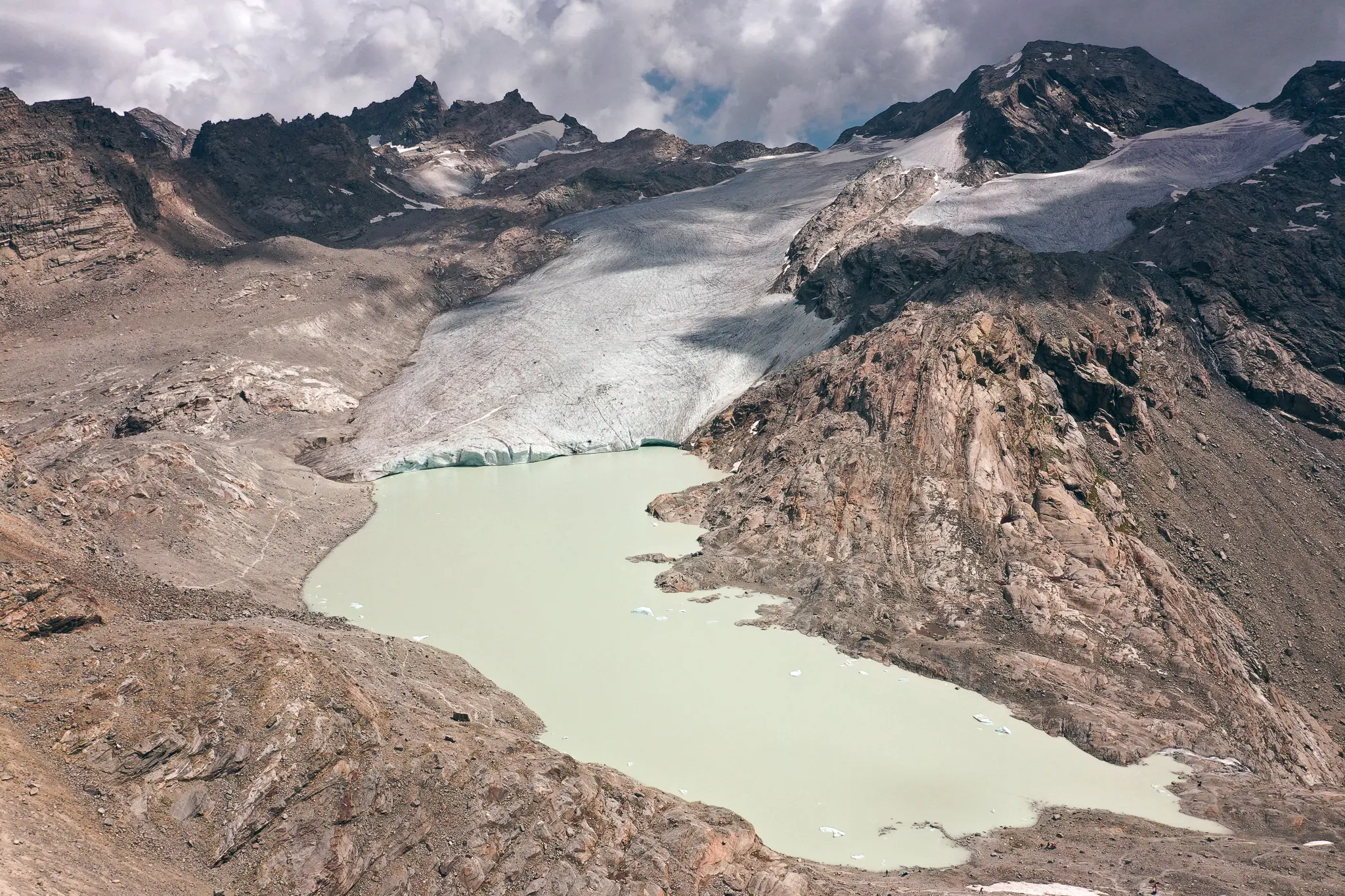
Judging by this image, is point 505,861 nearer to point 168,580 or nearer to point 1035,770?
point 1035,770

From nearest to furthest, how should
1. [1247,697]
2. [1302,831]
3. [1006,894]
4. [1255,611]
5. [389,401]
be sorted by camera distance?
1. [1006,894]
2. [1302,831]
3. [1247,697]
4. [1255,611]
5. [389,401]

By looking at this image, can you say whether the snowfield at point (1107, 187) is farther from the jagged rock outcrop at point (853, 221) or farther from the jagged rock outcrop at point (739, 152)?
the jagged rock outcrop at point (739, 152)

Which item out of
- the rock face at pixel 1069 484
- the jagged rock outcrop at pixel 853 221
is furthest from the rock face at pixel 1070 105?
the rock face at pixel 1069 484

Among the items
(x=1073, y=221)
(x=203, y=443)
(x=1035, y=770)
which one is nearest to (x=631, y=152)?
(x=1073, y=221)

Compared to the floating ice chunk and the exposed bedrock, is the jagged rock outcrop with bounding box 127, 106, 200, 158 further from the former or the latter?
the floating ice chunk

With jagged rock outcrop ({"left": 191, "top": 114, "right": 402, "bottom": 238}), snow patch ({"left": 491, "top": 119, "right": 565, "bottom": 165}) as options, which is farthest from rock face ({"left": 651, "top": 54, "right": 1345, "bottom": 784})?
snow patch ({"left": 491, "top": 119, "right": 565, "bottom": 165})

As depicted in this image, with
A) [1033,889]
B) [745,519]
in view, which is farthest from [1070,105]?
[1033,889]
